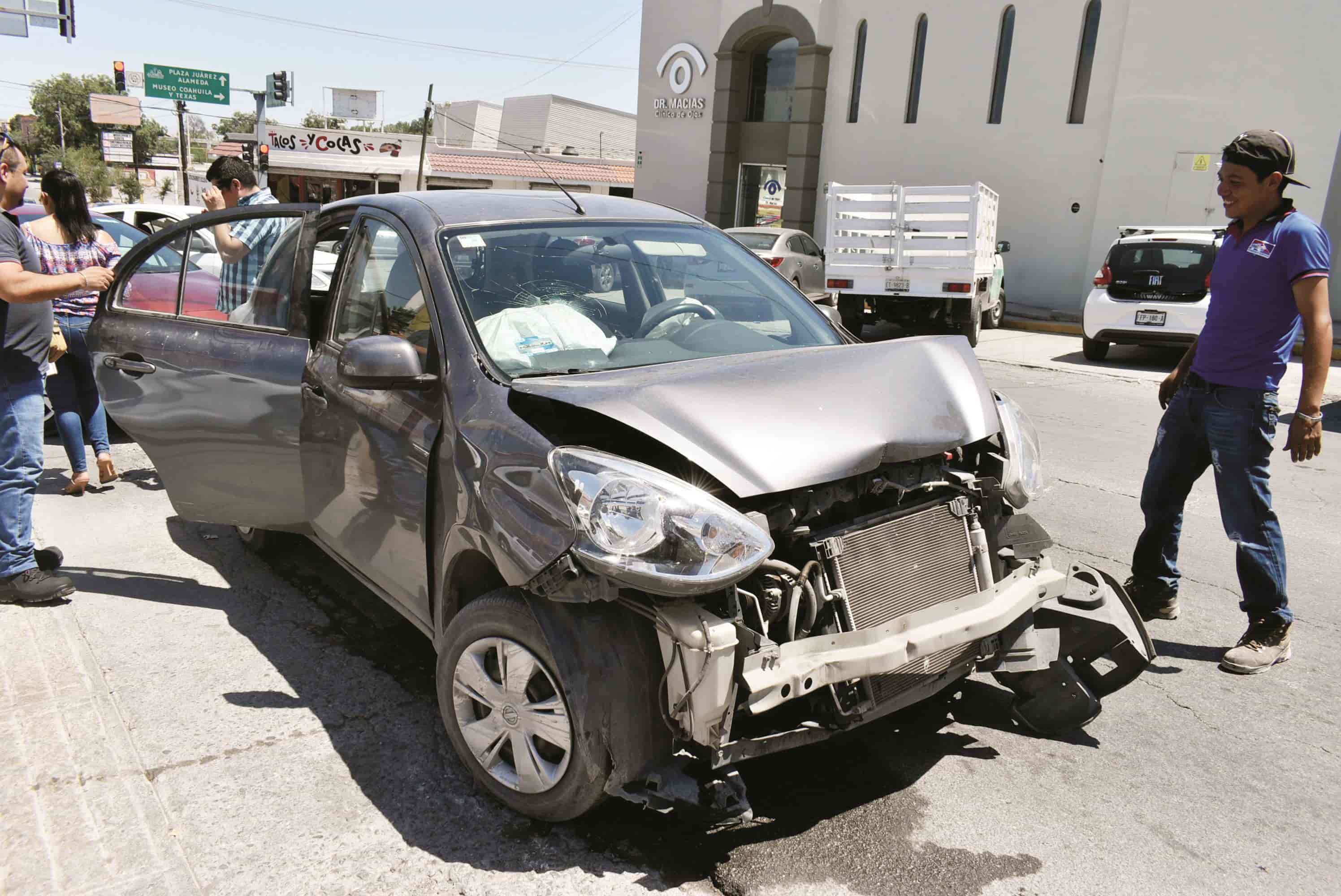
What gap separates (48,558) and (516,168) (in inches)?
1673

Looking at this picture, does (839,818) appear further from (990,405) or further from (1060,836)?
(990,405)

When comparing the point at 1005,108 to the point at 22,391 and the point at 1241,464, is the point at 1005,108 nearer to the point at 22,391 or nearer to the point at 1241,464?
the point at 1241,464

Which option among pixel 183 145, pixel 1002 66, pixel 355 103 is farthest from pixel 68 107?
pixel 1002 66

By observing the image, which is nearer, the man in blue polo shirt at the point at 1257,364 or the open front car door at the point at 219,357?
the man in blue polo shirt at the point at 1257,364

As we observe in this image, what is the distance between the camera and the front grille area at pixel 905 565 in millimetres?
2715

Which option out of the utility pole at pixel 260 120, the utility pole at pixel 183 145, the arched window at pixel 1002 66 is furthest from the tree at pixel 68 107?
the arched window at pixel 1002 66

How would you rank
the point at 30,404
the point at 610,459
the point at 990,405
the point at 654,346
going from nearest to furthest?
the point at 610,459 → the point at 990,405 → the point at 654,346 → the point at 30,404

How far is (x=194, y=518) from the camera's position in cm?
442

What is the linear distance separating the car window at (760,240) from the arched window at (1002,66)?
7734 mm

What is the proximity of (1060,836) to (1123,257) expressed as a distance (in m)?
11.4

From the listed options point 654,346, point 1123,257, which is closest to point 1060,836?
point 654,346

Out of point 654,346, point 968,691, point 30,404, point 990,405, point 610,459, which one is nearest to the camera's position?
point 610,459

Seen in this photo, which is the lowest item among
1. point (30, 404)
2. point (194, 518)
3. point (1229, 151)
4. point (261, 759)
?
point (261, 759)

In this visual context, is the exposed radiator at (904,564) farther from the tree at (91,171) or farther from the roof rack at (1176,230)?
the tree at (91,171)
